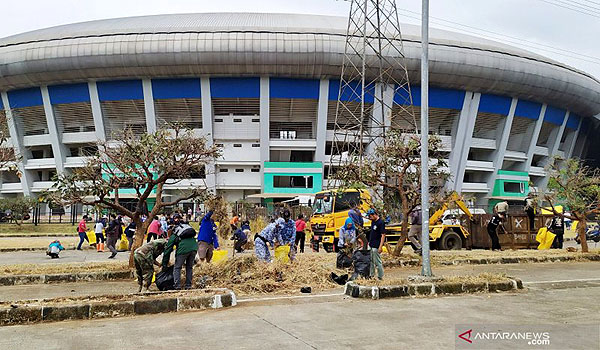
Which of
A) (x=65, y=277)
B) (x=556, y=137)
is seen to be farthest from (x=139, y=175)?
(x=556, y=137)

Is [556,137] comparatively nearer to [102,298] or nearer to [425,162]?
[425,162]

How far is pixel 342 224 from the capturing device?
17.7 meters

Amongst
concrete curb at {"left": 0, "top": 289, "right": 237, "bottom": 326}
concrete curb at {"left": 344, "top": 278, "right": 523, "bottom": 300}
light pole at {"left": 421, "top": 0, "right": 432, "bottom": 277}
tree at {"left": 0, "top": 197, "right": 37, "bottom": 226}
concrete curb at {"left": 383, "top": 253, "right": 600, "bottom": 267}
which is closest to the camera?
concrete curb at {"left": 0, "top": 289, "right": 237, "bottom": 326}

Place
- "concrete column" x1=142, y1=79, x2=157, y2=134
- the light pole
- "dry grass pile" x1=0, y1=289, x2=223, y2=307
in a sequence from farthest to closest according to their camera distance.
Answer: "concrete column" x1=142, y1=79, x2=157, y2=134 → the light pole → "dry grass pile" x1=0, y1=289, x2=223, y2=307

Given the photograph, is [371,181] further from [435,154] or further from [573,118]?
[573,118]

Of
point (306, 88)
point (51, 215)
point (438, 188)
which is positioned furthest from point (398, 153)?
→ point (51, 215)

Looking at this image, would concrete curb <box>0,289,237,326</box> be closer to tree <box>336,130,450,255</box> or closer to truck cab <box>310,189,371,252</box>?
tree <box>336,130,450,255</box>

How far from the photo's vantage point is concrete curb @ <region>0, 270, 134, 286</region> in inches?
414

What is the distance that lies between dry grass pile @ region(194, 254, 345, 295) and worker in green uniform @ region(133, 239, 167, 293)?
1.25m

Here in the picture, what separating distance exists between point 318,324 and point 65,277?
24.2 ft

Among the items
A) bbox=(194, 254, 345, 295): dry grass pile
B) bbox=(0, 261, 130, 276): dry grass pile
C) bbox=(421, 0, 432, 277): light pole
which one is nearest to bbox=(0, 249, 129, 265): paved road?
bbox=(0, 261, 130, 276): dry grass pile

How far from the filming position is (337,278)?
32.7 ft

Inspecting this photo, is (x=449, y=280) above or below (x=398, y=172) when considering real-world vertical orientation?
below

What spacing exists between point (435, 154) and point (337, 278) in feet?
24.4
